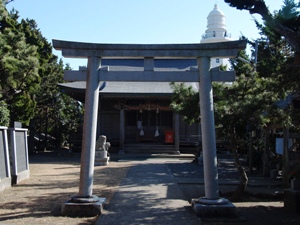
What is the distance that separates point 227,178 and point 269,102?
5552mm

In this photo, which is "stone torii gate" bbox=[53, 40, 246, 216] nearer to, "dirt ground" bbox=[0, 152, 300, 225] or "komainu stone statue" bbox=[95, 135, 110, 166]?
"dirt ground" bbox=[0, 152, 300, 225]

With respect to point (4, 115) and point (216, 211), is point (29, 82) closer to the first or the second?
point (4, 115)

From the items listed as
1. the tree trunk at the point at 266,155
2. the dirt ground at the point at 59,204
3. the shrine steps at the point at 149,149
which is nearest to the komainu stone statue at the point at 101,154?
the dirt ground at the point at 59,204

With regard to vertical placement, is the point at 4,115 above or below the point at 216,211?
above

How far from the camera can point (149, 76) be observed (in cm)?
756

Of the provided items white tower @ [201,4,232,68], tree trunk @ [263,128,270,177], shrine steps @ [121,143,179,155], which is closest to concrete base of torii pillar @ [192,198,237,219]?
tree trunk @ [263,128,270,177]

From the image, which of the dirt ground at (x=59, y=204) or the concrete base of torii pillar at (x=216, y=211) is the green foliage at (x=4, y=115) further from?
the concrete base of torii pillar at (x=216, y=211)

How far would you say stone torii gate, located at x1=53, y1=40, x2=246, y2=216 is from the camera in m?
7.14

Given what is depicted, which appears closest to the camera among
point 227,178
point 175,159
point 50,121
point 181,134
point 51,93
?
point 227,178

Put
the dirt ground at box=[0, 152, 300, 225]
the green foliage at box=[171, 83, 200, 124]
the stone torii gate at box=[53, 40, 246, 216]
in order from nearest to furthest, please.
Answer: the dirt ground at box=[0, 152, 300, 225] < the stone torii gate at box=[53, 40, 246, 216] < the green foliage at box=[171, 83, 200, 124]

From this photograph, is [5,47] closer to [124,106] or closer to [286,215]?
[286,215]

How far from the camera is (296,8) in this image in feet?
24.2

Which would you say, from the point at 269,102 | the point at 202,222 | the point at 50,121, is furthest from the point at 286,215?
the point at 50,121

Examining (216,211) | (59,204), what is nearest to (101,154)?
(59,204)
